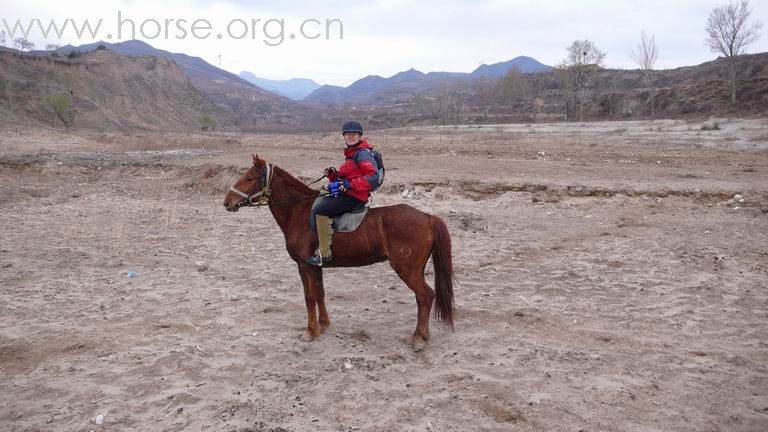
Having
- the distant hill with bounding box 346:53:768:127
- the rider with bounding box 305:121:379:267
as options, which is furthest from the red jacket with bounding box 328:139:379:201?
the distant hill with bounding box 346:53:768:127

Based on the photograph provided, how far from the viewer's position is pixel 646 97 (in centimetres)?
7181

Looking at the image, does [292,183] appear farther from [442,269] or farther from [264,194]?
[442,269]

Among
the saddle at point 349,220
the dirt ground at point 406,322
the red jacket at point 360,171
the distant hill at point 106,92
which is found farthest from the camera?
the distant hill at point 106,92

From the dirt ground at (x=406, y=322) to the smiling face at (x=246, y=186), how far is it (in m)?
1.56

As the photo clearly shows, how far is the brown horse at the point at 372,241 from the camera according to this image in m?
5.41

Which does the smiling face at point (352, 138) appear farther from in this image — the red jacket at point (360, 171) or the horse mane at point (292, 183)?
the horse mane at point (292, 183)

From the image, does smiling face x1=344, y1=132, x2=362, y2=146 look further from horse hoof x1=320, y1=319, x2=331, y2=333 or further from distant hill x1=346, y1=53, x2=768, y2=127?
distant hill x1=346, y1=53, x2=768, y2=127

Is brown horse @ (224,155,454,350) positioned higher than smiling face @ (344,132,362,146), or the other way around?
smiling face @ (344,132,362,146)

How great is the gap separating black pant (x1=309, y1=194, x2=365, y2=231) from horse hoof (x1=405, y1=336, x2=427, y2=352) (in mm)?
1631

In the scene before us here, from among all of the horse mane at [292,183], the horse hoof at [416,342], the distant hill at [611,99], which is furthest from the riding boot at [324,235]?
the distant hill at [611,99]

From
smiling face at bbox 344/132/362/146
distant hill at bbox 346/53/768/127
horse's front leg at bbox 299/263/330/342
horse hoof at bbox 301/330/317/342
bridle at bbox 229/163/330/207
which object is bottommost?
horse hoof at bbox 301/330/317/342

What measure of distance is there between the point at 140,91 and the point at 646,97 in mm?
80487

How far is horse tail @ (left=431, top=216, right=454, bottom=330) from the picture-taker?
544cm

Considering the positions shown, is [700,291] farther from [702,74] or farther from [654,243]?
[702,74]
